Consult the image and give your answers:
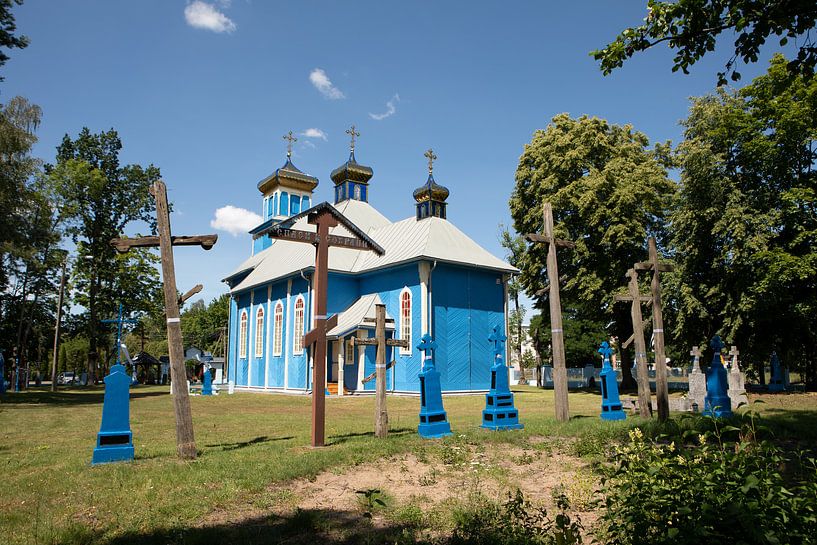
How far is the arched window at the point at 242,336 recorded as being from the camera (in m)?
36.1

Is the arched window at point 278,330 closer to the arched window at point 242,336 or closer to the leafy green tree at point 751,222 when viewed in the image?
the arched window at point 242,336

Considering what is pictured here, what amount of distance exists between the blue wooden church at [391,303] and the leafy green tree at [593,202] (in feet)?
10.6

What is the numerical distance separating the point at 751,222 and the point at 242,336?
1104 inches

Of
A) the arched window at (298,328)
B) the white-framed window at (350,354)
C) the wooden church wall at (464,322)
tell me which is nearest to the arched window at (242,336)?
the arched window at (298,328)

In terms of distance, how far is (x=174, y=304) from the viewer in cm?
923

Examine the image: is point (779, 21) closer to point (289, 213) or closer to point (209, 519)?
point (209, 519)

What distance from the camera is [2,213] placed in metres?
21.1

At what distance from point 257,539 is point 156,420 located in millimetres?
11059

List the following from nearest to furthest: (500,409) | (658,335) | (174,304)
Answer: (174,304), (500,409), (658,335)

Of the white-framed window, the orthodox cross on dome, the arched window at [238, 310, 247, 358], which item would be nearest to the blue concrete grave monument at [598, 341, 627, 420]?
the orthodox cross on dome

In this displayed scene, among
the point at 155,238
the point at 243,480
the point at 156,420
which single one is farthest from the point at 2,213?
the point at 243,480

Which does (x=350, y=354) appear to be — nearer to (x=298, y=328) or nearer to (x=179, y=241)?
(x=298, y=328)

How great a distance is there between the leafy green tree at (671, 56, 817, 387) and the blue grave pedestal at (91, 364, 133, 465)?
21594mm

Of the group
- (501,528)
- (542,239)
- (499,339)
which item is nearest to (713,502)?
(501,528)
